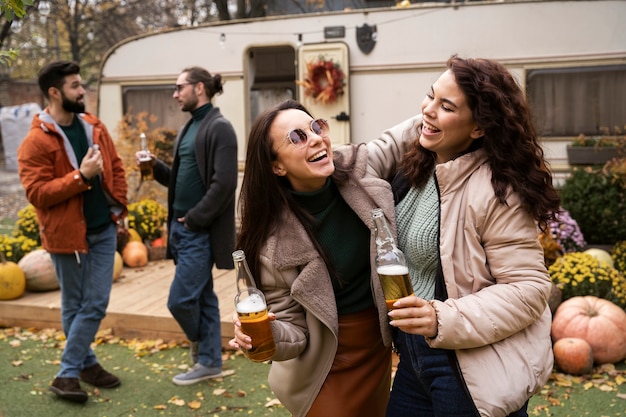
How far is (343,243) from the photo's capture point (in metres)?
2.51

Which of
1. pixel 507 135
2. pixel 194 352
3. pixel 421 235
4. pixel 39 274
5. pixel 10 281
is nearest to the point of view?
pixel 507 135

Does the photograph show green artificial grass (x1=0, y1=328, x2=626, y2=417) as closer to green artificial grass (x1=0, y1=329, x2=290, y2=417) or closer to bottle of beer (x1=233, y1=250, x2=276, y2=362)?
green artificial grass (x1=0, y1=329, x2=290, y2=417)

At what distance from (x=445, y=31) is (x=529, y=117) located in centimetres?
642

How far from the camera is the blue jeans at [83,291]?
4.75 metres

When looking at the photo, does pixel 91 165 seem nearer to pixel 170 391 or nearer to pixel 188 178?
pixel 188 178

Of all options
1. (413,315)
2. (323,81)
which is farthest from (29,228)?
(413,315)

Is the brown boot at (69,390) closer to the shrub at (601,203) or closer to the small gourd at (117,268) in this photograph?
the small gourd at (117,268)

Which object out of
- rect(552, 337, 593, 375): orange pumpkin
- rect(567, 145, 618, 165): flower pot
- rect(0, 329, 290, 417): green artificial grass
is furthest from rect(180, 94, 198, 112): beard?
rect(567, 145, 618, 165): flower pot

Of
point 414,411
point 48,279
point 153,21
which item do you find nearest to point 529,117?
point 414,411

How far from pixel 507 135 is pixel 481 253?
1.25 ft

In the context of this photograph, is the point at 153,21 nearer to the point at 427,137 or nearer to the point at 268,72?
the point at 268,72

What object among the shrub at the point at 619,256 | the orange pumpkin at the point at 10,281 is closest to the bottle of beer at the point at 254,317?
the orange pumpkin at the point at 10,281

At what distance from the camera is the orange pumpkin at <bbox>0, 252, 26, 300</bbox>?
21.7 ft

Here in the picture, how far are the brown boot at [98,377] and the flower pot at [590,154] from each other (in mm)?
5582
